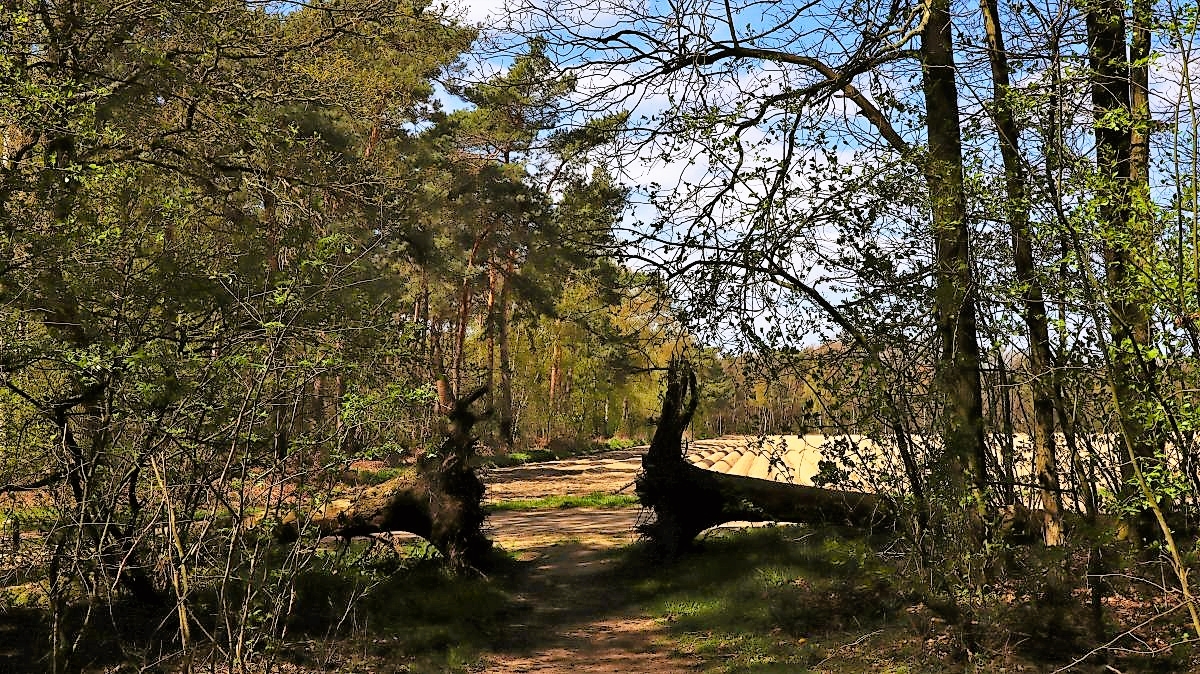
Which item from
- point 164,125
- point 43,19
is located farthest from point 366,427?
point 164,125

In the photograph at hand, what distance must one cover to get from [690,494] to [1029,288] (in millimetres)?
5945

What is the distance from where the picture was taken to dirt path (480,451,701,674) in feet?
23.7

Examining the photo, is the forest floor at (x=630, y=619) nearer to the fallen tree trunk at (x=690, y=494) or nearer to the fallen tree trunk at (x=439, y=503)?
the fallen tree trunk at (x=690, y=494)

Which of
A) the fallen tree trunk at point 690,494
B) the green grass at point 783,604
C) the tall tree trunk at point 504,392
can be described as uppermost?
the tall tree trunk at point 504,392

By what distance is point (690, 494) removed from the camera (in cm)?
1004

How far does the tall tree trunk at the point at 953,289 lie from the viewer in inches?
212

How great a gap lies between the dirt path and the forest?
66mm

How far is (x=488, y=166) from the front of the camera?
2561 centimetres

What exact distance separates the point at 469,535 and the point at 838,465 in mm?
4775

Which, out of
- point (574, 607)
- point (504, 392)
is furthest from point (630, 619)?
point (504, 392)

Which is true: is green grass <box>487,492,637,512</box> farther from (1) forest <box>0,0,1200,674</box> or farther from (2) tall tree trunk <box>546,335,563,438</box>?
(2) tall tree trunk <box>546,335,563,438</box>

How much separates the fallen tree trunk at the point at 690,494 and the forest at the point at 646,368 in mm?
95

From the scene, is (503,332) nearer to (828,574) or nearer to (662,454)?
(662,454)

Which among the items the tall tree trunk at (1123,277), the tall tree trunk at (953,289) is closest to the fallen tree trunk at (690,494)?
the tall tree trunk at (953,289)
